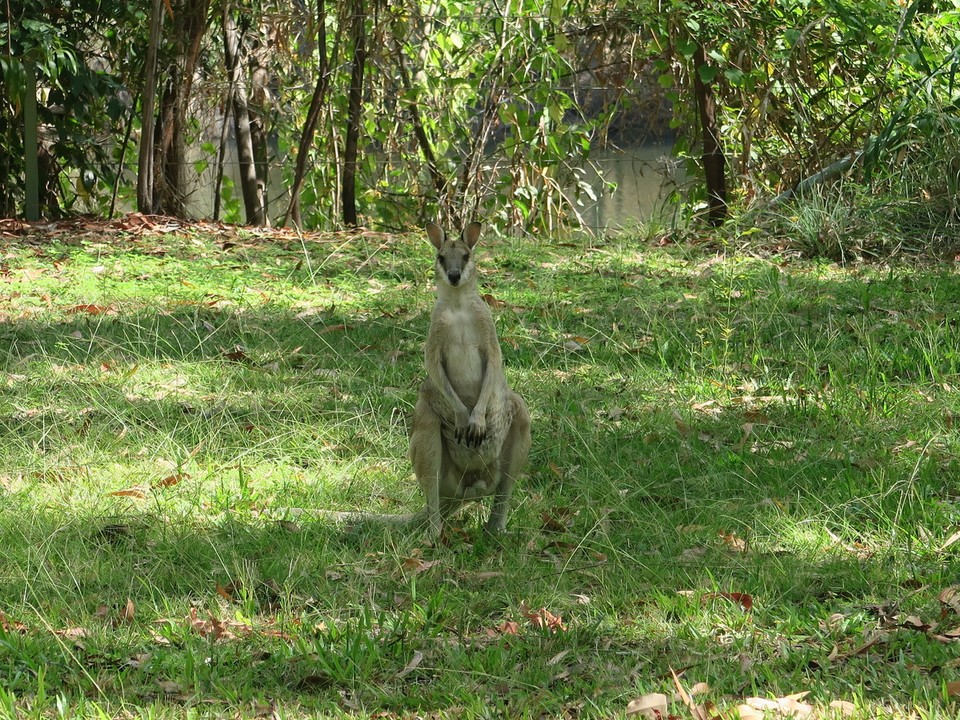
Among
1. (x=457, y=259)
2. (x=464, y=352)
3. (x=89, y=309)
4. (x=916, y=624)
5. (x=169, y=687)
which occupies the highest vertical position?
(x=457, y=259)

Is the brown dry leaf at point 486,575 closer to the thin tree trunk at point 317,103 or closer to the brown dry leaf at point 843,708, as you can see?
the brown dry leaf at point 843,708

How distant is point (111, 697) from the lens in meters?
3.10

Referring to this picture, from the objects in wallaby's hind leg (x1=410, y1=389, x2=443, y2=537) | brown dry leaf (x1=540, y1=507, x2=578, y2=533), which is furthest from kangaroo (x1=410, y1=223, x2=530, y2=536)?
brown dry leaf (x1=540, y1=507, x2=578, y2=533)

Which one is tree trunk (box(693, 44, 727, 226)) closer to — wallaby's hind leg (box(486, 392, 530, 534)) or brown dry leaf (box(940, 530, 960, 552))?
wallaby's hind leg (box(486, 392, 530, 534))

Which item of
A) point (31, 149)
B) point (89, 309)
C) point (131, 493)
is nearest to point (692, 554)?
point (131, 493)

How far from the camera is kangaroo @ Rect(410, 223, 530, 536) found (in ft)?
14.5

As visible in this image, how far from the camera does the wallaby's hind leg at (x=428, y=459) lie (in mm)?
4363

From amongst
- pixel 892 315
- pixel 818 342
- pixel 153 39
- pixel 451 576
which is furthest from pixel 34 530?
pixel 153 39

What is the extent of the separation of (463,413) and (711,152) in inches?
261

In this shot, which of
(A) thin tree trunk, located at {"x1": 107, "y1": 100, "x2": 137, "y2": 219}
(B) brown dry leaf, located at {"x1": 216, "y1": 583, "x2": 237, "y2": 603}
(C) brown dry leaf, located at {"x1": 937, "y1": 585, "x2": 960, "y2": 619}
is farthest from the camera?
(A) thin tree trunk, located at {"x1": 107, "y1": 100, "x2": 137, "y2": 219}

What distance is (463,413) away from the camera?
452 cm

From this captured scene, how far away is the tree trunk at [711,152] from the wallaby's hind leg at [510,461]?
6082mm

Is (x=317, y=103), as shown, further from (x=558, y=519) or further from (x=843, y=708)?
(x=843, y=708)

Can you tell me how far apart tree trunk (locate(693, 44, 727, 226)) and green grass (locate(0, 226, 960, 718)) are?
2.21 meters
